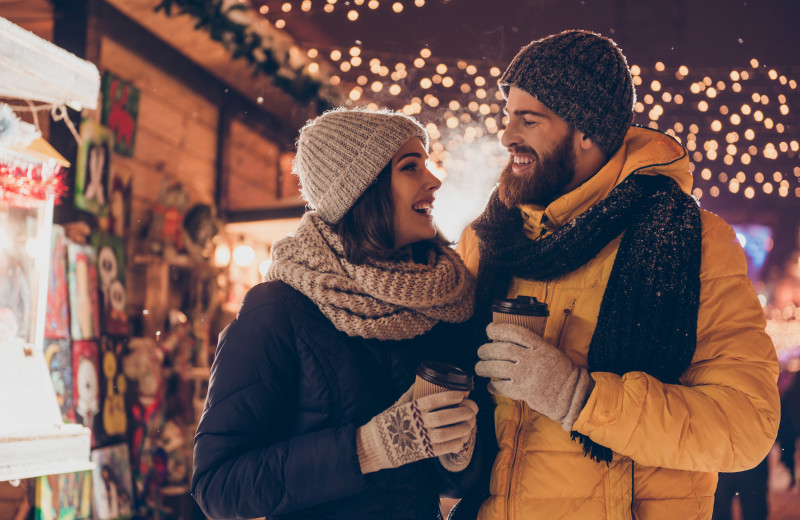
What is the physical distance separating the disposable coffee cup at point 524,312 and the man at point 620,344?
1.5 inches

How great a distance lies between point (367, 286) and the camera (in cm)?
167

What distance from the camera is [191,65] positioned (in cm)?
551

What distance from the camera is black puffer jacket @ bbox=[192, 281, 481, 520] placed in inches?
56.7

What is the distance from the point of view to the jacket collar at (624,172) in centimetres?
171

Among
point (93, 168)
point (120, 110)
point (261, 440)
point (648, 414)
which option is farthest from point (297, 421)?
point (120, 110)

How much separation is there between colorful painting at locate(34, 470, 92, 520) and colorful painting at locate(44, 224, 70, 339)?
0.74 metres

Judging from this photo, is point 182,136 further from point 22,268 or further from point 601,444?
point 601,444

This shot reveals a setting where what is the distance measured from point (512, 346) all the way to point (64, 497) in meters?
2.95

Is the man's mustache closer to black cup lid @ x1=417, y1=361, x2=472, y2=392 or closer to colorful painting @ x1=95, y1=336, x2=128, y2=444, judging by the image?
black cup lid @ x1=417, y1=361, x2=472, y2=392

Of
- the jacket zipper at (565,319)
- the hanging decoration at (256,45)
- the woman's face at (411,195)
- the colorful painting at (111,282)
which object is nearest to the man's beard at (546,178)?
the woman's face at (411,195)

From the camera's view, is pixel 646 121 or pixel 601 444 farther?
pixel 646 121

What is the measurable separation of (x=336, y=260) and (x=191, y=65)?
4.46 metres

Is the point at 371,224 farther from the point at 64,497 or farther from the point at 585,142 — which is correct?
the point at 64,497

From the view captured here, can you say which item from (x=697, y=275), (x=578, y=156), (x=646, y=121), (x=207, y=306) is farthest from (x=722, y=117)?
(x=207, y=306)
